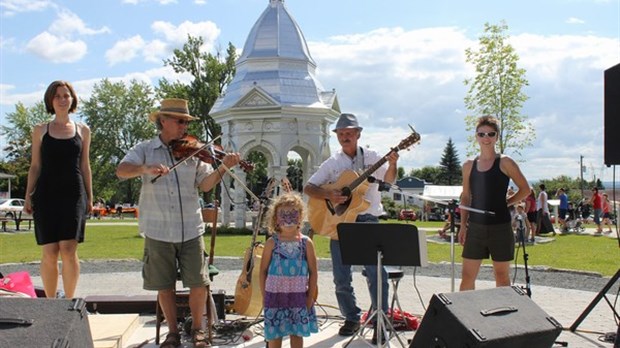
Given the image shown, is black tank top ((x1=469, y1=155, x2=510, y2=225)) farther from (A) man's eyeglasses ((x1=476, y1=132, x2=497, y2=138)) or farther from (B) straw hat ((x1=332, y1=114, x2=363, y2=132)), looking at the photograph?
(B) straw hat ((x1=332, y1=114, x2=363, y2=132))

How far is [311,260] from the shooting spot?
523 cm

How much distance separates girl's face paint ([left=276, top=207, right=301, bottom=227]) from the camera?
17.0ft

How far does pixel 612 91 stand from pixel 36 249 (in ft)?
52.8

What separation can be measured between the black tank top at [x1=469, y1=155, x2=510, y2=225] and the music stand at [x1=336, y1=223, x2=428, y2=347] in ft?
3.34

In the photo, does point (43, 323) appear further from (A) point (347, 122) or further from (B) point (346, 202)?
(A) point (347, 122)

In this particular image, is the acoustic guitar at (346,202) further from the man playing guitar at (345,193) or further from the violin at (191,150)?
the violin at (191,150)

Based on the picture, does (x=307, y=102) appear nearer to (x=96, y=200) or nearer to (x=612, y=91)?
(x=612, y=91)

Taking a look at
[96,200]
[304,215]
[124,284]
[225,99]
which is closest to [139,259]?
[124,284]

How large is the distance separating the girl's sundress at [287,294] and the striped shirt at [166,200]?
0.96m

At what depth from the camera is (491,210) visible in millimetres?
5871

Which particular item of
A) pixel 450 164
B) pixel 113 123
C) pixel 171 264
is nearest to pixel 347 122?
pixel 171 264

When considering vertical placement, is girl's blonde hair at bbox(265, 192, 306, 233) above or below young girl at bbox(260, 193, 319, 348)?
above

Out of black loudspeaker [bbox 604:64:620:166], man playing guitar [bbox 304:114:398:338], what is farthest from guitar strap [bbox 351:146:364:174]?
black loudspeaker [bbox 604:64:620:166]

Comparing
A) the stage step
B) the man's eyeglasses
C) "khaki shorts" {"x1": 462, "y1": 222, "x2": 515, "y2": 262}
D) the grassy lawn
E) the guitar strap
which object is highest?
the man's eyeglasses
